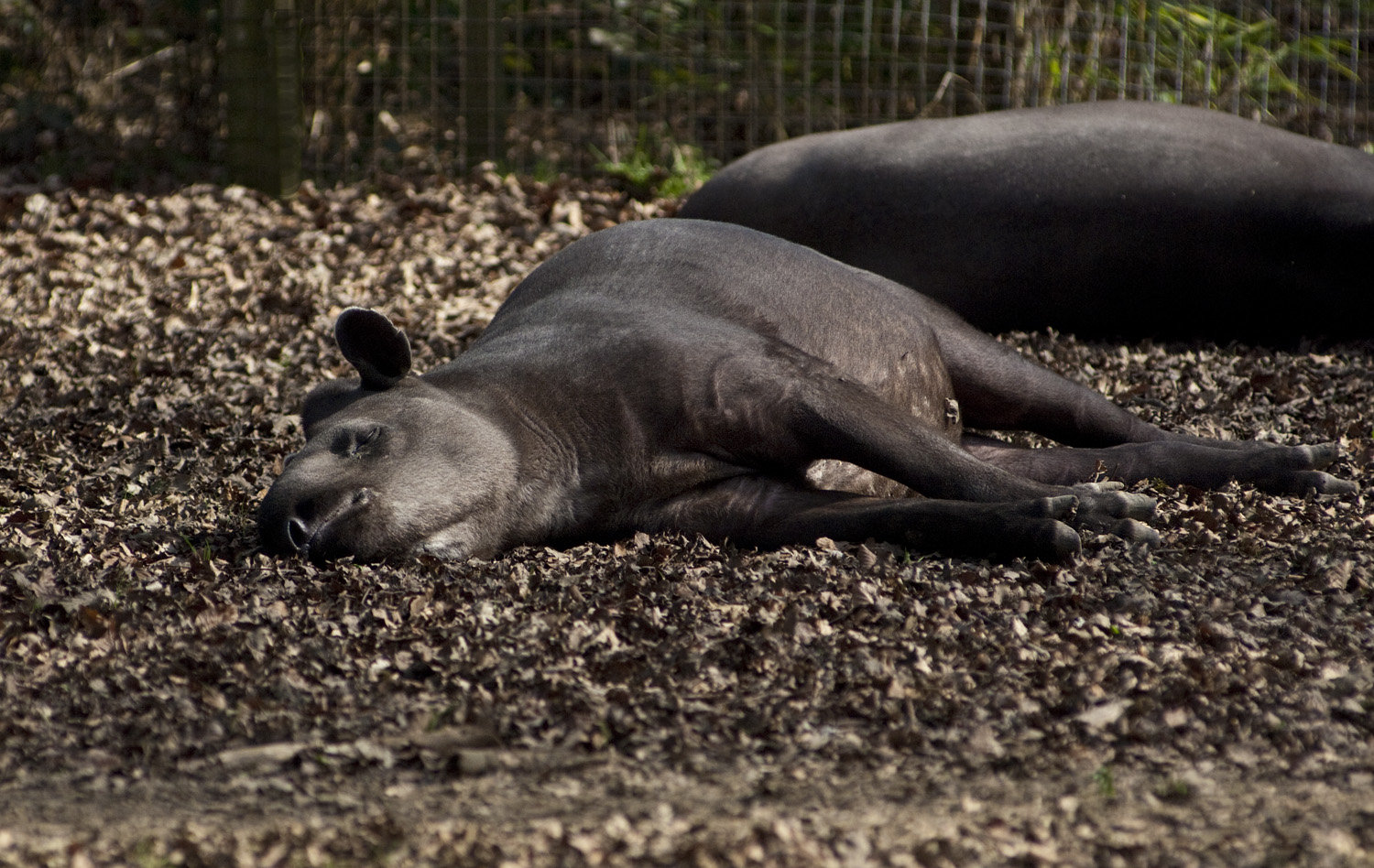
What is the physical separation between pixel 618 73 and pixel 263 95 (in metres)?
2.58

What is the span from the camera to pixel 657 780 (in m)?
2.58

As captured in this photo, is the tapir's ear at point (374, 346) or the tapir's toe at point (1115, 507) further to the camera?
the tapir's ear at point (374, 346)

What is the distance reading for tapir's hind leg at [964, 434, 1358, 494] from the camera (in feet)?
14.2

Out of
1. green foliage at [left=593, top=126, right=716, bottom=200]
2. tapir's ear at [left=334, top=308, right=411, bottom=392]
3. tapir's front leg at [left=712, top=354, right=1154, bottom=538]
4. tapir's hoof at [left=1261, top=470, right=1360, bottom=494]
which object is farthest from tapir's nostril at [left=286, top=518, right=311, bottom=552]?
green foliage at [left=593, top=126, right=716, bottom=200]

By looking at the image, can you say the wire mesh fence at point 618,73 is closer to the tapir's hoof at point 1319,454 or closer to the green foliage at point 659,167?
the green foliage at point 659,167

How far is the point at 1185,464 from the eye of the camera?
4496 mm

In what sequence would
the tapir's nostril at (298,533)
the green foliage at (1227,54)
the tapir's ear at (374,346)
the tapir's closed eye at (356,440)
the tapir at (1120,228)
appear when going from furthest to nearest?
the green foliage at (1227,54), the tapir at (1120,228), the tapir's ear at (374,346), the tapir's closed eye at (356,440), the tapir's nostril at (298,533)

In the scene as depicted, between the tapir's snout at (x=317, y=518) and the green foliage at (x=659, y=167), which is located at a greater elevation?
the green foliage at (x=659, y=167)

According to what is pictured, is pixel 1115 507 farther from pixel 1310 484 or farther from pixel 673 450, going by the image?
pixel 673 450

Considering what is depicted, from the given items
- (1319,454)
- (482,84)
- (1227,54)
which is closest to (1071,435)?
(1319,454)

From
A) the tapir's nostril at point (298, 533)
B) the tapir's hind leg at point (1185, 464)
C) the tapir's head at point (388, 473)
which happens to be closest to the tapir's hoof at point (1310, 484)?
the tapir's hind leg at point (1185, 464)

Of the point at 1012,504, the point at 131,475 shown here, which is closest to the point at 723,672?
the point at 1012,504

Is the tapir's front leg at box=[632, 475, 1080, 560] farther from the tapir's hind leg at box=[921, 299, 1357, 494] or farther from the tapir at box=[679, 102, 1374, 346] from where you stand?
the tapir at box=[679, 102, 1374, 346]

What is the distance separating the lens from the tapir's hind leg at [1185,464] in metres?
4.34
